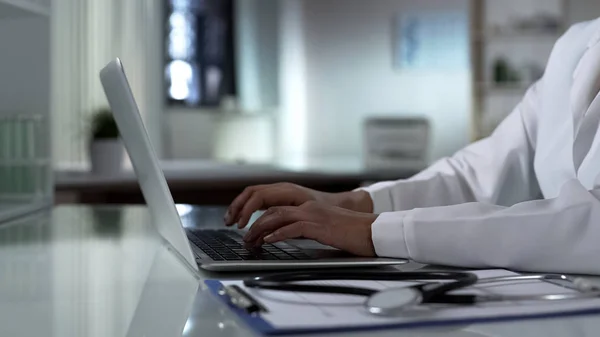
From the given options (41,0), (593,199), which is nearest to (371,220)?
(593,199)

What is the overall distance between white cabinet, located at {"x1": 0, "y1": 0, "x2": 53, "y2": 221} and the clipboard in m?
1.09

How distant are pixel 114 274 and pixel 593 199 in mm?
530

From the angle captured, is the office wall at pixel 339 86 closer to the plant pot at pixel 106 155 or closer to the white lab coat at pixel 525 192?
the plant pot at pixel 106 155

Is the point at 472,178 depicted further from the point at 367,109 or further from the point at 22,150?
the point at 367,109

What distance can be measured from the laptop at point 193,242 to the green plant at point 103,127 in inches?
91.4

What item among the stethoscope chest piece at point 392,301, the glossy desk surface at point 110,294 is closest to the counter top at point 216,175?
the glossy desk surface at point 110,294

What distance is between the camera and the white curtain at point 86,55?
407 centimetres

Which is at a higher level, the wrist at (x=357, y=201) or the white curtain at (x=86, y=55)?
the white curtain at (x=86, y=55)

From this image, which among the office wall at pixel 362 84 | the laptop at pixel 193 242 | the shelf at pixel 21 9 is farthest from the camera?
the office wall at pixel 362 84

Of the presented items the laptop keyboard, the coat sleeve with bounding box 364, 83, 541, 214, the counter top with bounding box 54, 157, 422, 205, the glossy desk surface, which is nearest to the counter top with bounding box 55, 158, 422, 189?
the counter top with bounding box 54, 157, 422, 205

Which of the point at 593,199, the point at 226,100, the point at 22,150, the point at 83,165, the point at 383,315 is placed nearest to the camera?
the point at 383,315

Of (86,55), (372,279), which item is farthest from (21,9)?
(86,55)

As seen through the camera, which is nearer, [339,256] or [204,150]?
[339,256]

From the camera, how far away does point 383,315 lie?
640mm
